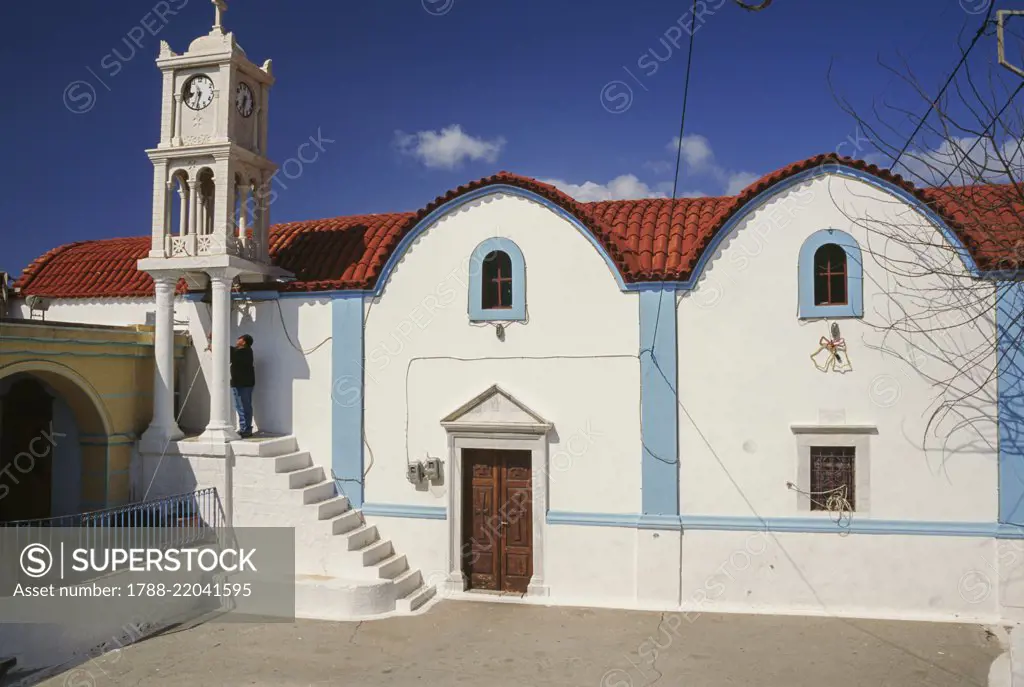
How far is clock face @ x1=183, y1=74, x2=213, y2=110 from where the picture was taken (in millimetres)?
11156

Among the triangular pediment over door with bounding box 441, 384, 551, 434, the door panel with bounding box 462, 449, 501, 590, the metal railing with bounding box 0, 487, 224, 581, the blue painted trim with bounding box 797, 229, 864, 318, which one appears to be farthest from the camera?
the door panel with bounding box 462, 449, 501, 590

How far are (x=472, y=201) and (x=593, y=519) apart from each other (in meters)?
4.71

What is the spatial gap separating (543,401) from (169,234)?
5.97 meters

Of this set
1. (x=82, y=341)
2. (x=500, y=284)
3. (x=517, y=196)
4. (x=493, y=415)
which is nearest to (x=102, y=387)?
(x=82, y=341)

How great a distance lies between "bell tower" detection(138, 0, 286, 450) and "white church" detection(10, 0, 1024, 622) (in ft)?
0.14

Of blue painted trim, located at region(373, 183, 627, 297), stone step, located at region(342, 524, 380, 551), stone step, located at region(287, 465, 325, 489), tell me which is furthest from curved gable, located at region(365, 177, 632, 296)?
stone step, located at region(342, 524, 380, 551)

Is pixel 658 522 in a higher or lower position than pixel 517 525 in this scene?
higher

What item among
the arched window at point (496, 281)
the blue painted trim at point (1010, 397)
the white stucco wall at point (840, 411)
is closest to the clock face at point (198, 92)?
the arched window at point (496, 281)

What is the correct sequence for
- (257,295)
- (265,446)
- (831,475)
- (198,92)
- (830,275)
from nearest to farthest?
A: (831,475) → (830,275) → (265,446) → (198,92) → (257,295)

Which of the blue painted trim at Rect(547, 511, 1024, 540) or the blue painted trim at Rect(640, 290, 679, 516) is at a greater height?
the blue painted trim at Rect(640, 290, 679, 516)

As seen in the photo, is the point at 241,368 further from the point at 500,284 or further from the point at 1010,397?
the point at 1010,397

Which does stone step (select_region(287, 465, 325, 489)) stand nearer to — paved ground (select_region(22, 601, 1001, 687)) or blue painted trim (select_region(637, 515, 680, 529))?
paved ground (select_region(22, 601, 1001, 687))

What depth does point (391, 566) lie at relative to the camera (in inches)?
416

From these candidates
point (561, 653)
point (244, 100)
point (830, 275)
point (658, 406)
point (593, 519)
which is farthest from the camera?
point (244, 100)
